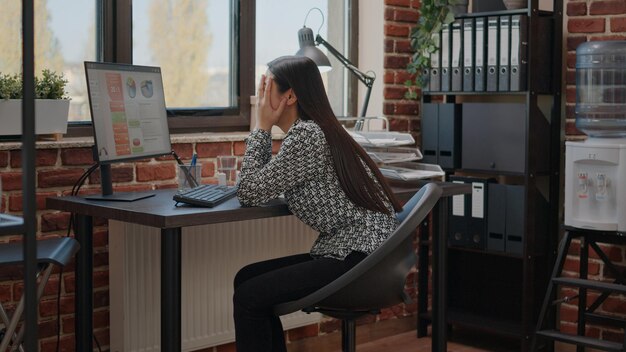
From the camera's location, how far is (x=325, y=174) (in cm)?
274

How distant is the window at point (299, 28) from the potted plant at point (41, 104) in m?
1.09

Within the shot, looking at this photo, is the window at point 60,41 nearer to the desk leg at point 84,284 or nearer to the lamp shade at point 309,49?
the desk leg at point 84,284

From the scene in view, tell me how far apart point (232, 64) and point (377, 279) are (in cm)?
157

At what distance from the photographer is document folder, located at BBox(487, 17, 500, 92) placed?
3920mm

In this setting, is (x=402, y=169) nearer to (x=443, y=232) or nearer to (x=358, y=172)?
(x=443, y=232)

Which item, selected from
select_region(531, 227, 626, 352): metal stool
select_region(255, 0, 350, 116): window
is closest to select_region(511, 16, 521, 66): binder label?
select_region(531, 227, 626, 352): metal stool

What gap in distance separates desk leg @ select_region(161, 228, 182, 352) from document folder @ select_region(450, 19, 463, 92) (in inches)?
74.5

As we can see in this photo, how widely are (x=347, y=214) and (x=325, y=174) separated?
137 millimetres

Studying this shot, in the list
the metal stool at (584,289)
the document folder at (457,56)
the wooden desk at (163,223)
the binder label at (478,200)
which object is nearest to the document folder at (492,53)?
the document folder at (457,56)

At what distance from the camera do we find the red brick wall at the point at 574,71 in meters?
3.82

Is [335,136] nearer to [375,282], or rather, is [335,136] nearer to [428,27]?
[375,282]

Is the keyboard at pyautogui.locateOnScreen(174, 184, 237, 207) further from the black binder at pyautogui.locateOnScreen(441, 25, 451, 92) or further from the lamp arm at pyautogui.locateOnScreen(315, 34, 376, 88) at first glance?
the black binder at pyautogui.locateOnScreen(441, 25, 451, 92)

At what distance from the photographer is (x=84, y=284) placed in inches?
115

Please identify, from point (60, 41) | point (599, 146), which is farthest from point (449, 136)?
point (60, 41)
